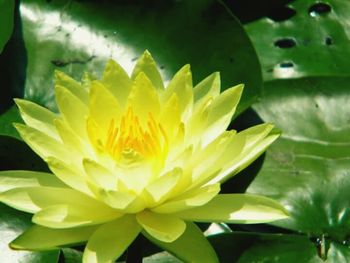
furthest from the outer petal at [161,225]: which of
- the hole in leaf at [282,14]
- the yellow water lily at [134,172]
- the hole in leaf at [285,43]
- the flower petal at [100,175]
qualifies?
the hole in leaf at [282,14]

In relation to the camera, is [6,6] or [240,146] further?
[6,6]

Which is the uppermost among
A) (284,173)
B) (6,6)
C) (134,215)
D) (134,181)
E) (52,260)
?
(6,6)

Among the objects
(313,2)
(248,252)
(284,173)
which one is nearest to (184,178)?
(248,252)

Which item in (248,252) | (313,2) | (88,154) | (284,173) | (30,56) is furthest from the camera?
(313,2)

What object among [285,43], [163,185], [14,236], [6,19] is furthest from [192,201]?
[285,43]

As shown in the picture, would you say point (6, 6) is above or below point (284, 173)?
above

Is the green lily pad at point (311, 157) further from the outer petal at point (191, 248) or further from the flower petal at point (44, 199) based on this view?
the flower petal at point (44, 199)

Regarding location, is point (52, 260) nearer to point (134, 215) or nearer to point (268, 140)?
point (134, 215)
